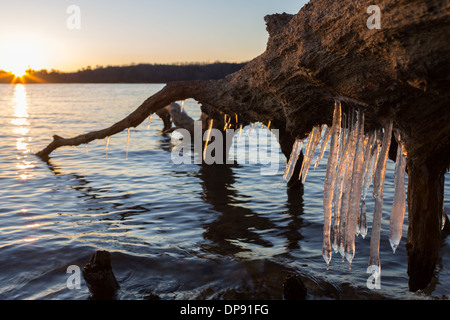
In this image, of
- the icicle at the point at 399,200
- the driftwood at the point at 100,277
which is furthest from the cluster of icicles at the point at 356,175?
the driftwood at the point at 100,277

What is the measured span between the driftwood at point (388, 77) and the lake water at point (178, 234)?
1839 millimetres

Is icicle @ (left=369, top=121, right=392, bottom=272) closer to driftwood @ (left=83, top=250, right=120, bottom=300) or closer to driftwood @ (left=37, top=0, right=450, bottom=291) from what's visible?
driftwood @ (left=37, top=0, right=450, bottom=291)

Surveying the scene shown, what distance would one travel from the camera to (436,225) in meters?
5.29

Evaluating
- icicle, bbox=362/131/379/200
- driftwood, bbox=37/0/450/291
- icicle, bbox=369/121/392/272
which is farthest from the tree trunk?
icicle, bbox=362/131/379/200

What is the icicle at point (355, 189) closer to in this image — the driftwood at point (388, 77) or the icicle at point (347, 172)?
the icicle at point (347, 172)

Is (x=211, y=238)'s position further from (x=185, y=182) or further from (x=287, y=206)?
(x=185, y=182)

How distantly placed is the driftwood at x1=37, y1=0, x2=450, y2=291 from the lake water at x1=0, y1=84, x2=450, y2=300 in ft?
6.03

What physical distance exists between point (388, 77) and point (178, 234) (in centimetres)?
580

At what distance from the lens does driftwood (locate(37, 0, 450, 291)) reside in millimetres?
4117

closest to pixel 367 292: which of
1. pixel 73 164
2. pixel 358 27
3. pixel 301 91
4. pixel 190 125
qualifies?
pixel 301 91

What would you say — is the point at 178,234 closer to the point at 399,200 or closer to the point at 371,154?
the point at 371,154

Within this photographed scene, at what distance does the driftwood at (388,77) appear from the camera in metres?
4.12

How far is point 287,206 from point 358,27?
23.2 ft
